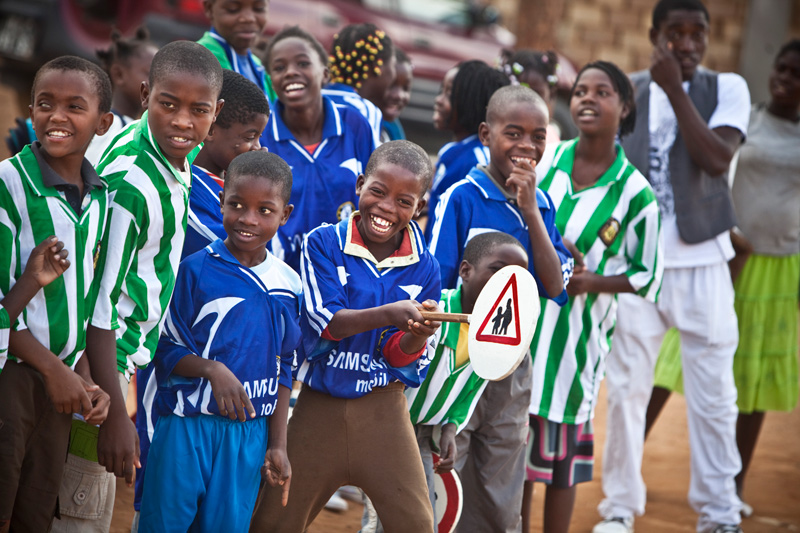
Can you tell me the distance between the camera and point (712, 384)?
15.4ft

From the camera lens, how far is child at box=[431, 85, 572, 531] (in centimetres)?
338

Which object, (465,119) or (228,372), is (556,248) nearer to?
(465,119)

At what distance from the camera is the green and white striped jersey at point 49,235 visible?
2406 mm

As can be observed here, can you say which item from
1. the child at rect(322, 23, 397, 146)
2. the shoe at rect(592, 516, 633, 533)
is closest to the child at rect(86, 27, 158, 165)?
the child at rect(322, 23, 397, 146)

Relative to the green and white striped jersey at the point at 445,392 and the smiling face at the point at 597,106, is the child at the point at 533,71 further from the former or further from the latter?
the green and white striped jersey at the point at 445,392

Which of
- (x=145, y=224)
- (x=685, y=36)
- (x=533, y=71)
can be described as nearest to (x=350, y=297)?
(x=145, y=224)

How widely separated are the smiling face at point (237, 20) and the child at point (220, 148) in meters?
0.70

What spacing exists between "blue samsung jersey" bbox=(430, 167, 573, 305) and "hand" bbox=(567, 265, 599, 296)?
32 cm

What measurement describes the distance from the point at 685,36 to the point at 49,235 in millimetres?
3480

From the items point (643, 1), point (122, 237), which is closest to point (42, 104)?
point (122, 237)

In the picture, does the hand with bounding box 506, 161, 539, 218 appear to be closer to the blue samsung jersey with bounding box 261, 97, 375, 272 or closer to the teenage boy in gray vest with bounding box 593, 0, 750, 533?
the blue samsung jersey with bounding box 261, 97, 375, 272

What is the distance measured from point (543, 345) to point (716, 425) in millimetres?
1384

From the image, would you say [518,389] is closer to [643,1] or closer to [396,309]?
[396,309]

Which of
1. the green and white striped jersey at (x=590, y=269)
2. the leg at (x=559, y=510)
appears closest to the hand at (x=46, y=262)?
the green and white striped jersey at (x=590, y=269)
